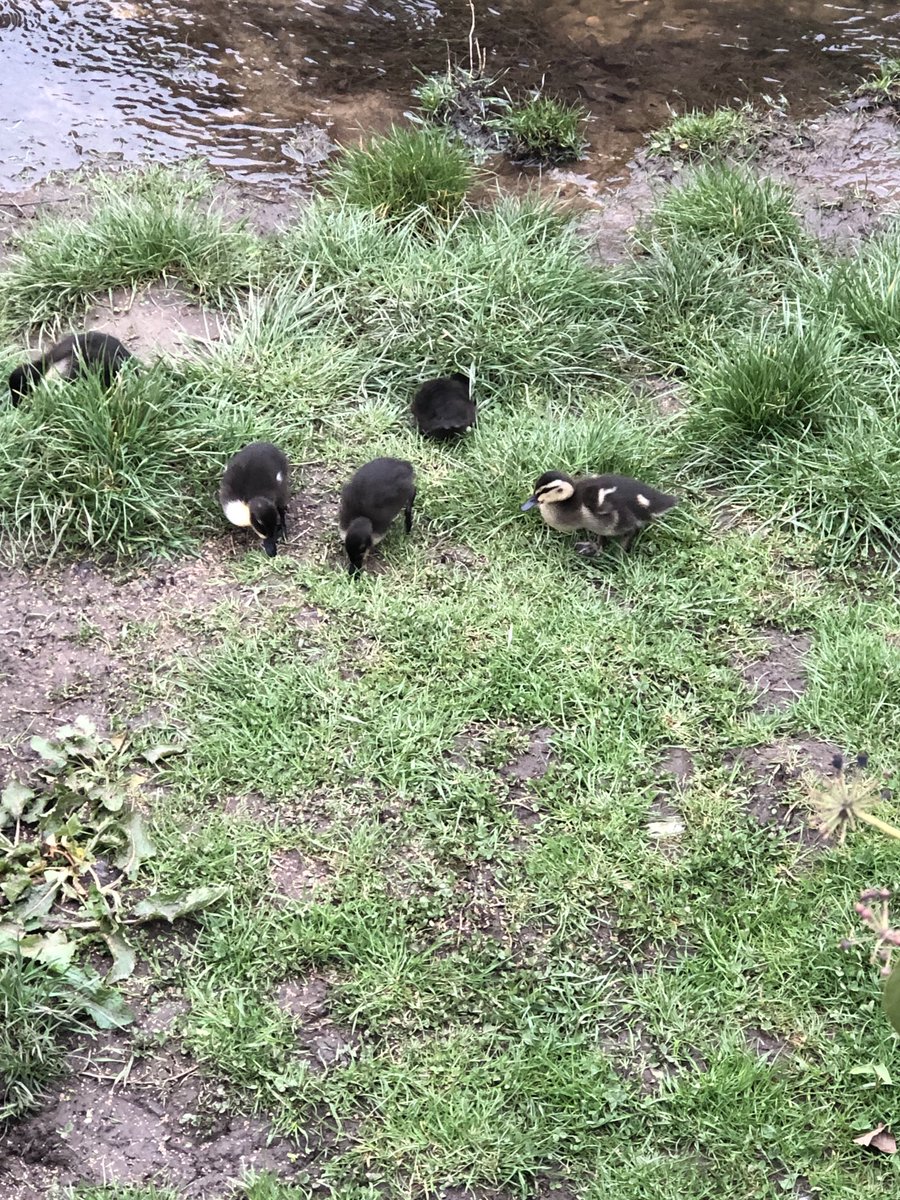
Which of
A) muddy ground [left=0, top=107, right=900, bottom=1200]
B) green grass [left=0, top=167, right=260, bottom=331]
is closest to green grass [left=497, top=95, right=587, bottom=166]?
muddy ground [left=0, top=107, right=900, bottom=1200]

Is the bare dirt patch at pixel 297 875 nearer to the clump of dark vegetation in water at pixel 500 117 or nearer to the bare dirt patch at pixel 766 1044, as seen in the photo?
the bare dirt patch at pixel 766 1044

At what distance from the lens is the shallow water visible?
6719 millimetres

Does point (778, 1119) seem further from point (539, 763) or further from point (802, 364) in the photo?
point (802, 364)

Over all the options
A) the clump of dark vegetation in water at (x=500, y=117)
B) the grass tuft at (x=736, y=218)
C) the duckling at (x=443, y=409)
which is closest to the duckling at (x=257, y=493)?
the duckling at (x=443, y=409)

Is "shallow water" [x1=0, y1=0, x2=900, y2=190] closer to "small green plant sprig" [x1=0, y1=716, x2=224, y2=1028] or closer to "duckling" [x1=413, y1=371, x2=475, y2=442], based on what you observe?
"duckling" [x1=413, y1=371, x2=475, y2=442]

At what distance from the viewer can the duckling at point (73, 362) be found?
4.58 metres

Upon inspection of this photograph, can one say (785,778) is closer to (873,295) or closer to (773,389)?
(773,389)

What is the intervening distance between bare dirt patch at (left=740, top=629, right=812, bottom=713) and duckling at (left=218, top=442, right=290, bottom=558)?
2.01 metres

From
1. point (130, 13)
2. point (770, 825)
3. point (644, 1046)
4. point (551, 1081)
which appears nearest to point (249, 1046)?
point (551, 1081)

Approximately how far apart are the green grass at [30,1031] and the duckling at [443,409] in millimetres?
2870

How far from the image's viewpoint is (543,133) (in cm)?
667

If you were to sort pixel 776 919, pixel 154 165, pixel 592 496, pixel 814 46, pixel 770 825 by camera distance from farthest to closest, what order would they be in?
pixel 814 46 → pixel 154 165 → pixel 592 496 → pixel 770 825 → pixel 776 919

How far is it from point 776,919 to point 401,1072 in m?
1.27

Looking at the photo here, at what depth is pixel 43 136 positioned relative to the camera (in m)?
6.62
